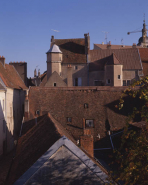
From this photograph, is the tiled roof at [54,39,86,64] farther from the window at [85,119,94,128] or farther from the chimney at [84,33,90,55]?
the window at [85,119,94,128]

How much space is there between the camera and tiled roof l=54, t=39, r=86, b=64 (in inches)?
2213

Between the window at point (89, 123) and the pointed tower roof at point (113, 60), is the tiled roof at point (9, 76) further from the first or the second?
the pointed tower roof at point (113, 60)

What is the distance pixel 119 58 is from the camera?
56.6 metres

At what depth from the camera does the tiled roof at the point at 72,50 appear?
56219mm

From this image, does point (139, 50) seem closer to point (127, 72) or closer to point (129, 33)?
point (127, 72)

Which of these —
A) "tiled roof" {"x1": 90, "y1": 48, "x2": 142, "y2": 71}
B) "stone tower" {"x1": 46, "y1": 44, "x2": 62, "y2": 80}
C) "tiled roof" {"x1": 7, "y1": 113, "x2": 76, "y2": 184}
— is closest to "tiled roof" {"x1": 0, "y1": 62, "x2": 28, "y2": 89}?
"stone tower" {"x1": 46, "y1": 44, "x2": 62, "y2": 80}

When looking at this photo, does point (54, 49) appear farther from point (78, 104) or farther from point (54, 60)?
point (78, 104)

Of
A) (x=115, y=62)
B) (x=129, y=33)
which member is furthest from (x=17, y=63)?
(x=129, y=33)

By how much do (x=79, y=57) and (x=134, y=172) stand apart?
49.3 m

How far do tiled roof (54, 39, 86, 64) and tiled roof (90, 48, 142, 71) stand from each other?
218cm

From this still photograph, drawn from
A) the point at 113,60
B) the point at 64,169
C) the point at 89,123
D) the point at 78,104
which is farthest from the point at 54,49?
the point at 64,169

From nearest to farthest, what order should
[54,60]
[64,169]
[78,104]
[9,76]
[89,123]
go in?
[64,169] < [89,123] < [78,104] < [9,76] < [54,60]

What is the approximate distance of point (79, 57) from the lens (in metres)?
56.4

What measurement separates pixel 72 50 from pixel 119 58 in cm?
882
